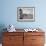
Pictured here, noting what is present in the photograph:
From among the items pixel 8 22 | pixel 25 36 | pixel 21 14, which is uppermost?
pixel 21 14

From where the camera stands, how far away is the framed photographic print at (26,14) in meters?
4.34

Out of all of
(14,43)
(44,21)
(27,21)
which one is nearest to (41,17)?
(44,21)

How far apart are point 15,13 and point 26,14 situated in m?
0.37

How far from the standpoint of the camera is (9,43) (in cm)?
386

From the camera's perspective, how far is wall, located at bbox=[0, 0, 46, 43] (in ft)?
14.2

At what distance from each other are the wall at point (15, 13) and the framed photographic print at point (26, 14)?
0.33ft

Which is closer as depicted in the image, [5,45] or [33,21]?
[5,45]

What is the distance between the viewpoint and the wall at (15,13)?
4332mm

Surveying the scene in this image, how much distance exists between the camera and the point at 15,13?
4352 millimetres

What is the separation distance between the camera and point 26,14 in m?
4.37

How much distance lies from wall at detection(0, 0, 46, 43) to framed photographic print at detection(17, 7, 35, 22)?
10cm

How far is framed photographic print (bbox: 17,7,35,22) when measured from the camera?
14.3 ft

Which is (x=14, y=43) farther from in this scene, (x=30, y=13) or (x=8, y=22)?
(x=30, y=13)

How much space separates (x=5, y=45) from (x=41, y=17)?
152 cm
